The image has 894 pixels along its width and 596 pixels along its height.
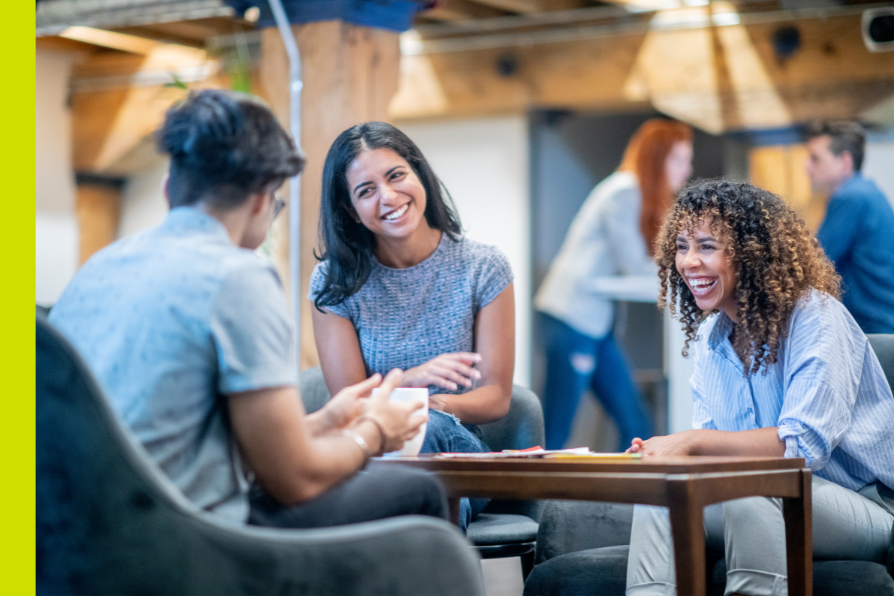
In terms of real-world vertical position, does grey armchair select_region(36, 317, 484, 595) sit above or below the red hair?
below

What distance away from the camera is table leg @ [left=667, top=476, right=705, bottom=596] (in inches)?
54.4

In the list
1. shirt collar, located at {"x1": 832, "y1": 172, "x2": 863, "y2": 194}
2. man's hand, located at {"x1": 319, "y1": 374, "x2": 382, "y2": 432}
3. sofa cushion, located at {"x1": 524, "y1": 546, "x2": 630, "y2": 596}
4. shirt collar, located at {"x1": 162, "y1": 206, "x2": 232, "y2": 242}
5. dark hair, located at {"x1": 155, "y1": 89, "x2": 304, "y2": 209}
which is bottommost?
sofa cushion, located at {"x1": 524, "y1": 546, "x2": 630, "y2": 596}

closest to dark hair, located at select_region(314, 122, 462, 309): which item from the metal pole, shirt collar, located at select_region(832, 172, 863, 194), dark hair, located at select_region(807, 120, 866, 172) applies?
the metal pole

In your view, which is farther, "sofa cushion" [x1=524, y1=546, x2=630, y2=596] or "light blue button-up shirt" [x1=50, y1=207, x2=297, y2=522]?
"sofa cushion" [x1=524, y1=546, x2=630, y2=596]

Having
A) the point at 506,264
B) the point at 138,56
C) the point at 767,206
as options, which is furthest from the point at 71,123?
the point at 767,206

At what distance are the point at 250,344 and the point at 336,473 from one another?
209mm

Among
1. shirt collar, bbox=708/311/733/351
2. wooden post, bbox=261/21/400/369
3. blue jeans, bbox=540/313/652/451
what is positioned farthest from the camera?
blue jeans, bbox=540/313/652/451

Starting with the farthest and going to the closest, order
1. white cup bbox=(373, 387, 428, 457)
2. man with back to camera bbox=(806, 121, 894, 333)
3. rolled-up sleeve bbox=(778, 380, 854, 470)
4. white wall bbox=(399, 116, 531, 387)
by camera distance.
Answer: white wall bbox=(399, 116, 531, 387)
man with back to camera bbox=(806, 121, 894, 333)
rolled-up sleeve bbox=(778, 380, 854, 470)
white cup bbox=(373, 387, 428, 457)

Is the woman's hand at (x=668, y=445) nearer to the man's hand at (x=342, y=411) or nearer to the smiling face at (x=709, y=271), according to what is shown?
the smiling face at (x=709, y=271)

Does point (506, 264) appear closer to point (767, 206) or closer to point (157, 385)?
point (767, 206)

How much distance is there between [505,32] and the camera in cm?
609

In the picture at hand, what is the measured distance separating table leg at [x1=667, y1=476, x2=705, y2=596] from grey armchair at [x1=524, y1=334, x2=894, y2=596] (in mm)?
487

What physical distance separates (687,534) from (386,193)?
117cm

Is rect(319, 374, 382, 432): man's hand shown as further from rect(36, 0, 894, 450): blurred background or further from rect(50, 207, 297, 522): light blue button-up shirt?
rect(36, 0, 894, 450): blurred background
